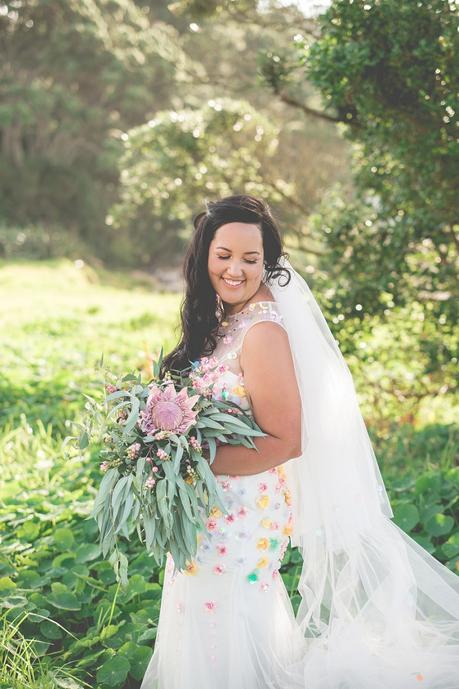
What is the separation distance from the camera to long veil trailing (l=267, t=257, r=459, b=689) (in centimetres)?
258

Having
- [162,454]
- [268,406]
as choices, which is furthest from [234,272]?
[162,454]

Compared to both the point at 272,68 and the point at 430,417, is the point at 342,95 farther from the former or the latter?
the point at 430,417

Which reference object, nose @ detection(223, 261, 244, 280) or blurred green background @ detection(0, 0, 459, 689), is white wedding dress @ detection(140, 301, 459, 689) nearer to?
nose @ detection(223, 261, 244, 280)

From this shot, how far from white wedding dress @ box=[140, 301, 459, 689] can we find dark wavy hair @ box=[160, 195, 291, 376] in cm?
11

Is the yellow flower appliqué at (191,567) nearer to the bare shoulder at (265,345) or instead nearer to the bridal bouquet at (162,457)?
the bridal bouquet at (162,457)

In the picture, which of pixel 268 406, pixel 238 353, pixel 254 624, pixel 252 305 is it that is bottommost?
pixel 254 624

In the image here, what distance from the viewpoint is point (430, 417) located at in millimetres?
7531

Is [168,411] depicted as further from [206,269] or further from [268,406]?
[206,269]

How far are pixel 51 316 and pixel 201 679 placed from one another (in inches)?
376

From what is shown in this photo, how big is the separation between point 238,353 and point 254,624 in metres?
0.89

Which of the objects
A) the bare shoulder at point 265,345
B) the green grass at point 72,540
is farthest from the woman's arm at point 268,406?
the green grass at point 72,540

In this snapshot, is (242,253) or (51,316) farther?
(51,316)

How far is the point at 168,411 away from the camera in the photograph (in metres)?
2.24

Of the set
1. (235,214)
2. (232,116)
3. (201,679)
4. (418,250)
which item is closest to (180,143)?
(232,116)
